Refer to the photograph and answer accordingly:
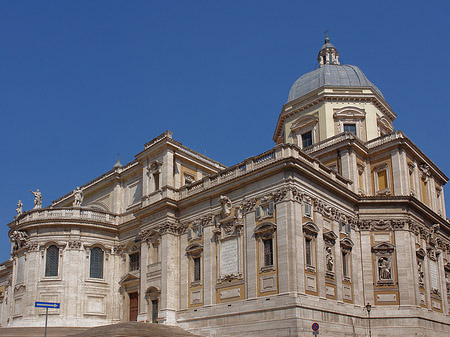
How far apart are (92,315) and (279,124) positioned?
21.9 metres

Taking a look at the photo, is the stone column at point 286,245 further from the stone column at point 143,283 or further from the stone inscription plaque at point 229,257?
the stone column at point 143,283

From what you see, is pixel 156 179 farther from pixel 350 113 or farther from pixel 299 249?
pixel 350 113

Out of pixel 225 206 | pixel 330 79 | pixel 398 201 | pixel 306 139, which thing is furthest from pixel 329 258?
pixel 330 79

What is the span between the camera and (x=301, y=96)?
46.6 m

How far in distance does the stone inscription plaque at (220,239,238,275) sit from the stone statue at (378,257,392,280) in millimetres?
9598

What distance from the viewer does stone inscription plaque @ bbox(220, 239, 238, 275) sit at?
33438mm

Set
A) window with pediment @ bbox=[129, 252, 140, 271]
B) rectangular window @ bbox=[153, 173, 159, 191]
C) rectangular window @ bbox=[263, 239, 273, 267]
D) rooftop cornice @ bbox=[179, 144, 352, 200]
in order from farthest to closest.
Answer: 1. window with pediment @ bbox=[129, 252, 140, 271]
2. rectangular window @ bbox=[153, 173, 159, 191]
3. rooftop cornice @ bbox=[179, 144, 352, 200]
4. rectangular window @ bbox=[263, 239, 273, 267]

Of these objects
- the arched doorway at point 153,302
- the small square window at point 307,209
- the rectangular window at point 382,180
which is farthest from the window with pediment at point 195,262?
the rectangular window at point 382,180

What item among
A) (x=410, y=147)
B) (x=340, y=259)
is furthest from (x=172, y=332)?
(x=410, y=147)

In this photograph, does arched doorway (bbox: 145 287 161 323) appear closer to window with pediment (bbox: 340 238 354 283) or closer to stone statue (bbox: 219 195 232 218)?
stone statue (bbox: 219 195 232 218)

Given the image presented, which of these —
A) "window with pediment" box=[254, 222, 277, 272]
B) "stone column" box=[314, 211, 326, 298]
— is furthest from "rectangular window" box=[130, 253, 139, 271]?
"stone column" box=[314, 211, 326, 298]

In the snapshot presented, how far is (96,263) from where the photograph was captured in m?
42.1

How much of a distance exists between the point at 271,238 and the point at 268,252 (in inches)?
32.8

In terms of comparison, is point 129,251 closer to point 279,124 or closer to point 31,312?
point 31,312
